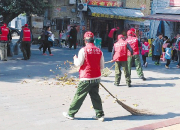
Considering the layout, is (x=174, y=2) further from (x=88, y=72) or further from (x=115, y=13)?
(x=88, y=72)

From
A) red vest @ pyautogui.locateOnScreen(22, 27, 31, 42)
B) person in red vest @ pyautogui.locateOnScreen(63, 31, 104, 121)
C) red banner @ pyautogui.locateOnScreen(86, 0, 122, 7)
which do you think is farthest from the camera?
red banner @ pyautogui.locateOnScreen(86, 0, 122, 7)

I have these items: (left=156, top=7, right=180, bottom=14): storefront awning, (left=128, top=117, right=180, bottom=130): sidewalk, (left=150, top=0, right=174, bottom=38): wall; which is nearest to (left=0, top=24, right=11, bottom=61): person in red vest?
(left=128, top=117, right=180, bottom=130): sidewalk

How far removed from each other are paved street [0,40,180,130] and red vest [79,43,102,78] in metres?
0.94

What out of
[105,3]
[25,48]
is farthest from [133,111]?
[105,3]

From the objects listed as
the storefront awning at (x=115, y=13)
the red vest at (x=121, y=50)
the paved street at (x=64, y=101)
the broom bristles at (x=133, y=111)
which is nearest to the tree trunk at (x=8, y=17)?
the storefront awning at (x=115, y=13)

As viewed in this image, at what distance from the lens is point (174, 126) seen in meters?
5.96

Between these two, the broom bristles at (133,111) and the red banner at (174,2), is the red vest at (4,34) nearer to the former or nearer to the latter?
the broom bristles at (133,111)

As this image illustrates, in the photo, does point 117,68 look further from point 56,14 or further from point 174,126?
point 56,14

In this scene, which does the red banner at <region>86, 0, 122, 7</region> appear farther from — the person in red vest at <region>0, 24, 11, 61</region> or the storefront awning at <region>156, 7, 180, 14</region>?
the person in red vest at <region>0, 24, 11, 61</region>

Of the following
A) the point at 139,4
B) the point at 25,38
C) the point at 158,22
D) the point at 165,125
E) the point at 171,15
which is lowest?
the point at 165,125

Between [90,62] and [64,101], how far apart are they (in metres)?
2.02

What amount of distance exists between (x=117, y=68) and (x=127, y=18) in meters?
14.8

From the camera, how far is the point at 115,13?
23234 millimetres

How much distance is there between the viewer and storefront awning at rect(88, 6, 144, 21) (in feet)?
73.9
